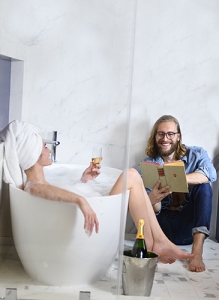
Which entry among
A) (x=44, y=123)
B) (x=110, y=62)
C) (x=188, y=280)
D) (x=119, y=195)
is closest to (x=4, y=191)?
(x=44, y=123)

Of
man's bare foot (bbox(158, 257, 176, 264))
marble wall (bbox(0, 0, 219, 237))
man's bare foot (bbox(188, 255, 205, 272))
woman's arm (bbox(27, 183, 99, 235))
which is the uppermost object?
marble wall (bbox(0, 0, 219, 237))

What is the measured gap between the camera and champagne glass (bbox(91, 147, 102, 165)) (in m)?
2.65

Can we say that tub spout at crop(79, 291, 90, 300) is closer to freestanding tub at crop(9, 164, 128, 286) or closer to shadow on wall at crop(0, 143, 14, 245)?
freestanding tub at crop(9, 164, 128, 286)

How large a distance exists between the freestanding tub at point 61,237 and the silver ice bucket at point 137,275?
0.18m

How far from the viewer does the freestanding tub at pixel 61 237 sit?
8.39 feet

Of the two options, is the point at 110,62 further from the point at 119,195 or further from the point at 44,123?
the point at 119,195

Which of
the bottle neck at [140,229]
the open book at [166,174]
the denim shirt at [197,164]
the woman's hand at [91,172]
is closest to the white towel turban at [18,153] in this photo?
the woman's hand at [91,172]

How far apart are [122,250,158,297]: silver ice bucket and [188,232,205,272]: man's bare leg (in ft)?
1.55

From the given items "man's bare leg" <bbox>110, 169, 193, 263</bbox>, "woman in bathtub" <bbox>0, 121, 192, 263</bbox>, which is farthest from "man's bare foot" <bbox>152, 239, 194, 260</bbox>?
"woman in bathtub" <bbox>0, 121, 192, 263</bbox>

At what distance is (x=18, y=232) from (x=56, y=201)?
0.26 meters

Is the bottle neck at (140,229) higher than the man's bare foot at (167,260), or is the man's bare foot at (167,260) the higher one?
the bottle neck at (140,229)

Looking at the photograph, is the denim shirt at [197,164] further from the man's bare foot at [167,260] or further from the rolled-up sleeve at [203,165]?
the man's bare foot at [167,260]

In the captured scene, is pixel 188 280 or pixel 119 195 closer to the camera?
pixel 119 195

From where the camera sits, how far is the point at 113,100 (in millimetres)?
2654
